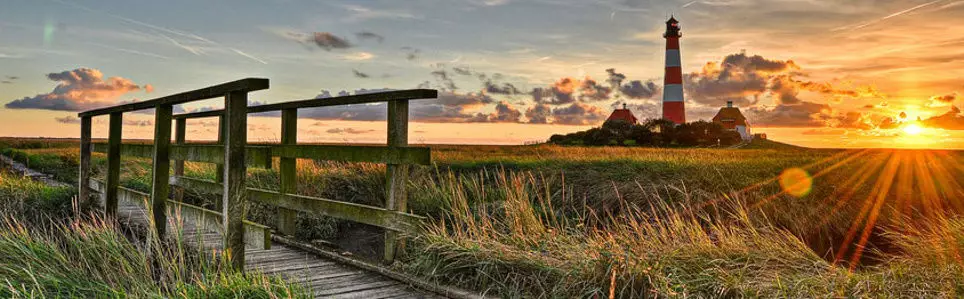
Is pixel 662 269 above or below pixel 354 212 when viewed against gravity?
below

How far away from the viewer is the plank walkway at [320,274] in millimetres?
4988

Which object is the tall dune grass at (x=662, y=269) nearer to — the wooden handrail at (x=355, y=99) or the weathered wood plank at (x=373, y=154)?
the weathered wood plank at (x=373, y=154)

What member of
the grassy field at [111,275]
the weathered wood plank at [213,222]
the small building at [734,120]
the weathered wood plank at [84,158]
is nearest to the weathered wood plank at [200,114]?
the weathered wood plank at [84,158]

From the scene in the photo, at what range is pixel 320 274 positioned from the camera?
564cm

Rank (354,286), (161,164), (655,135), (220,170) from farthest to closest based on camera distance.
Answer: (655,135), (220,170), (161,164), (354,286)

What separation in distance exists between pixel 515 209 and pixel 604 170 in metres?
5.58

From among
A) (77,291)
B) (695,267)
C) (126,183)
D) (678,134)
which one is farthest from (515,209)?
(678,134)

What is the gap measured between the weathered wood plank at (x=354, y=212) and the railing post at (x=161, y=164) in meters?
1.26

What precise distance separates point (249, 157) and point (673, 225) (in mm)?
3843

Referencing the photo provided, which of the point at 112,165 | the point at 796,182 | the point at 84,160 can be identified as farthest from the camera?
the point at 796,182

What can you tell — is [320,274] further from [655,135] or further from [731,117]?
[731,117]

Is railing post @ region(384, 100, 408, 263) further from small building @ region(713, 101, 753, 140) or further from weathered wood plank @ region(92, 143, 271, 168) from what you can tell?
small building @ region(713, 101, 753, 140)

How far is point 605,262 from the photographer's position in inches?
184

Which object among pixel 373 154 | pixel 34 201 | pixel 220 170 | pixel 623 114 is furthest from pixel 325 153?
pixel 623 114
